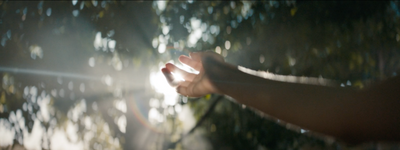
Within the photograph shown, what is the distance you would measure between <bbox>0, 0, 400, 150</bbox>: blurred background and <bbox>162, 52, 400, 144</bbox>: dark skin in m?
1.85

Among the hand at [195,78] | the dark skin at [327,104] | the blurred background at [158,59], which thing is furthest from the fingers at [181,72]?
the blurred background at [158,59]

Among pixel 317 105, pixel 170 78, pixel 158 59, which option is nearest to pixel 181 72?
pixel 170 78

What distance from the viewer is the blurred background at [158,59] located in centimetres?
236

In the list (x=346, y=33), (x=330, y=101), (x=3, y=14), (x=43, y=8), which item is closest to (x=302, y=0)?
(x=346, y=33)

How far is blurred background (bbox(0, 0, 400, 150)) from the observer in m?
2.36

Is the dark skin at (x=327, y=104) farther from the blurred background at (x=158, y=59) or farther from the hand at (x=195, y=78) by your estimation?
the blurred background at (x=158, y=59)

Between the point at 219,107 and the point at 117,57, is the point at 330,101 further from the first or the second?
the point at 117,57

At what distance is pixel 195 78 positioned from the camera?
832 mm

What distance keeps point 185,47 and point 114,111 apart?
103 centimetres

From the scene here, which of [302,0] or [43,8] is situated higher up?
[302,0]

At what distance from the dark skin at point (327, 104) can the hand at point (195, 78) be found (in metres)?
A: 0.07

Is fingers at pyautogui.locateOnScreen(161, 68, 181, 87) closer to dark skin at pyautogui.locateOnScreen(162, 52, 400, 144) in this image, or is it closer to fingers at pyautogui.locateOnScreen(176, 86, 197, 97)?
fingers at pyautogui.locateOnScreen(176, 86, 197, 97)

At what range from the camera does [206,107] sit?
9.18 feet

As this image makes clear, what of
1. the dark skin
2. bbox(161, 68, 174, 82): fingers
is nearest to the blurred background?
bbox(161, 68, 174, 82): fingers
